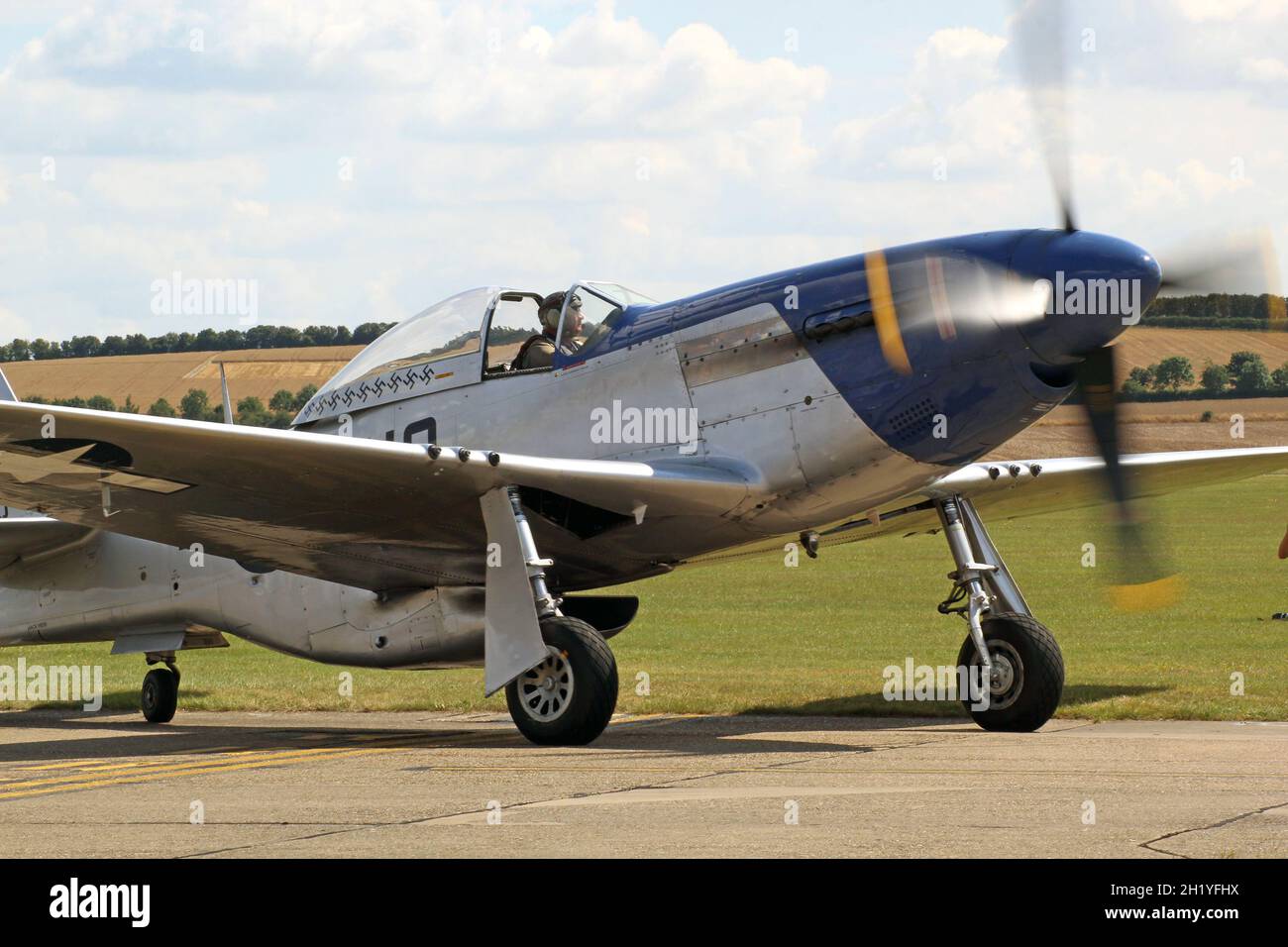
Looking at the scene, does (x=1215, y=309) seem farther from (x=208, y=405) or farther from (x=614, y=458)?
(x=208, y=405)

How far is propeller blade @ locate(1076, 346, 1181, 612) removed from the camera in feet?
34.8

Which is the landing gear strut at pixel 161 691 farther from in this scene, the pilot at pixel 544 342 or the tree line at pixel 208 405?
the tree line at pixel 208 405

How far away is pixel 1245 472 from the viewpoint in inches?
618

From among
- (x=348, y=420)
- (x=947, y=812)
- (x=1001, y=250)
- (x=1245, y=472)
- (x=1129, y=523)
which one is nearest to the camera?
(x=947, y=812)

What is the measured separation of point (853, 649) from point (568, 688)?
10221 mm

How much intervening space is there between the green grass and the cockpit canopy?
3.48 m

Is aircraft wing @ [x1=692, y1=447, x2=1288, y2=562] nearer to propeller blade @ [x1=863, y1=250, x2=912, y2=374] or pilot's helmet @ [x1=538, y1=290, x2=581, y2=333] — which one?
propeller blade @ [x1=863, y1=250, x2=912, y2=374]

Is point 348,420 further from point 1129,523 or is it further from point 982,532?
point 1129,523

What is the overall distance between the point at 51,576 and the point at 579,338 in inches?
Result: 235

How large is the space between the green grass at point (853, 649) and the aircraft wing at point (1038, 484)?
0.53 meters

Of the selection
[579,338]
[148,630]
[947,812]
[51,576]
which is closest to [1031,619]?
[579,338]

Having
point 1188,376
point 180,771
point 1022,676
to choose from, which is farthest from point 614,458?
point 1188,376

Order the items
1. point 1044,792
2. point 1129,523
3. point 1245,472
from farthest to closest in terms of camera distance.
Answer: point 1245,472 → point 1129,523 → point 1044,792

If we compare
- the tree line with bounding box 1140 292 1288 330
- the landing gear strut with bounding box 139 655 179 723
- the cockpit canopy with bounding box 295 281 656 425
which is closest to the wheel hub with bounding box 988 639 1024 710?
the tree line with bounding box 1140 292 1288 330
